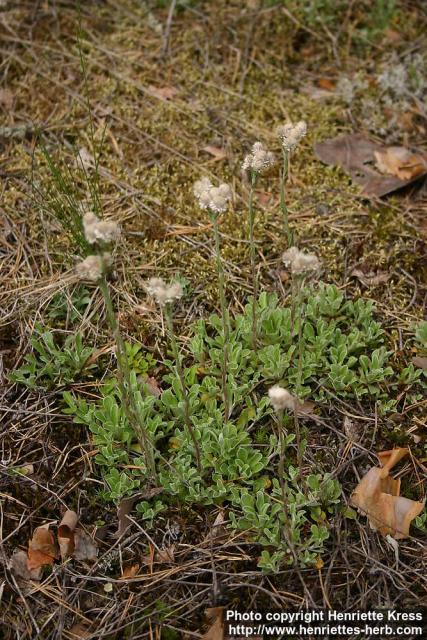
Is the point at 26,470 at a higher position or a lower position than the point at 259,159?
lower

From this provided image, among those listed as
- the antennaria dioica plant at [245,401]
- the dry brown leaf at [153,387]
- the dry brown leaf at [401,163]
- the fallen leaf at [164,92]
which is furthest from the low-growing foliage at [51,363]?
the dry brown leaf at [401,163]

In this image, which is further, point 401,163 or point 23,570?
point 401,163

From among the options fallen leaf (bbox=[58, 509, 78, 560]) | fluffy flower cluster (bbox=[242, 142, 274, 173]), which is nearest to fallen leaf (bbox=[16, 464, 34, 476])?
fallen leaf (bbox=[58, 509, 78, 560])

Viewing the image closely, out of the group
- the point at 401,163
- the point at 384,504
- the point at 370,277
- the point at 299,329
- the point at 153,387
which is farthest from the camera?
the point at 401,163

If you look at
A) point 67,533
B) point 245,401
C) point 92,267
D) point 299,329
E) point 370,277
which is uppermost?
point 92,267

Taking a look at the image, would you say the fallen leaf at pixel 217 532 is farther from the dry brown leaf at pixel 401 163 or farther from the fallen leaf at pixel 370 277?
the dry brown leaf at pixel 401 163

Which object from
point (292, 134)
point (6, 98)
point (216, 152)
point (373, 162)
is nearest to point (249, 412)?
point (292, 134)

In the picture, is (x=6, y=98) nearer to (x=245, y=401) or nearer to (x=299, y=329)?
(x=245, y=401)
